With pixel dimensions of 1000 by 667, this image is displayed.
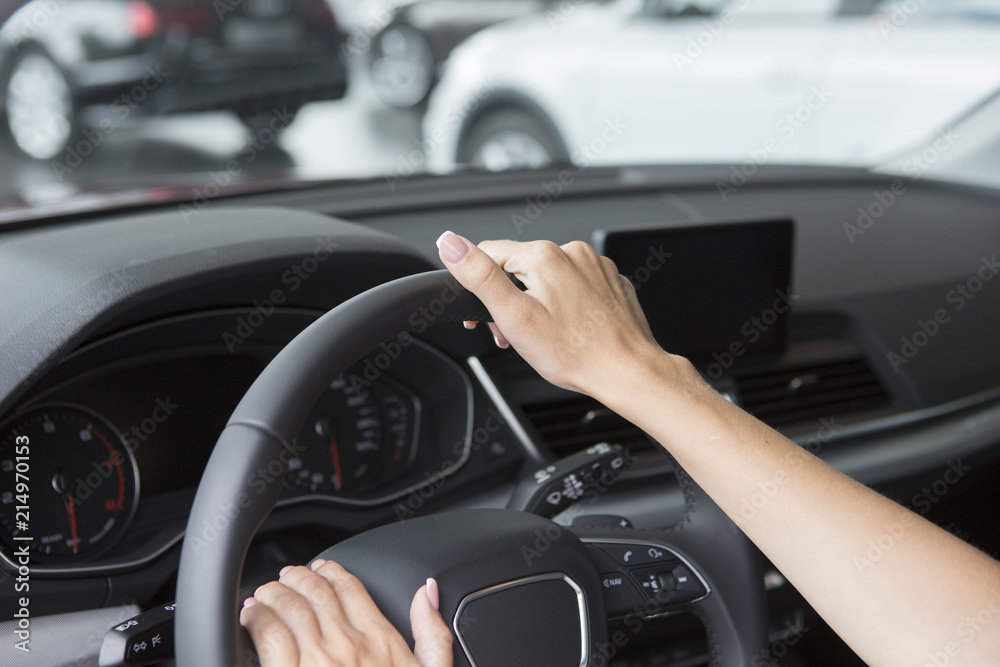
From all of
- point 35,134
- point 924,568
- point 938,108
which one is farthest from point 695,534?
point 35,134

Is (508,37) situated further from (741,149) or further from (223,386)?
(223,386)

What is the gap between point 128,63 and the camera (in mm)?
5949

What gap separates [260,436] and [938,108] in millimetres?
3207

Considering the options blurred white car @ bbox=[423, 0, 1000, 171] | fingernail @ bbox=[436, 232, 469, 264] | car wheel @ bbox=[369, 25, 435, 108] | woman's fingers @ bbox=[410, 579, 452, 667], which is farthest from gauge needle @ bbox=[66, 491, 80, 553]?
car wheel @ bbox=[369, 25, 435, 108]

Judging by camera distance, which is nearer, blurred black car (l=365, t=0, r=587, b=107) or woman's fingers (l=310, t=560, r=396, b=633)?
woman's fingers (l=310, t=560, r=396, b=633)

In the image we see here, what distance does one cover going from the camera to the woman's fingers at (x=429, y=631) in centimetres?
83

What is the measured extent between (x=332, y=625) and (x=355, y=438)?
72 centimetres

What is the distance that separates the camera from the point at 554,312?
867 mm

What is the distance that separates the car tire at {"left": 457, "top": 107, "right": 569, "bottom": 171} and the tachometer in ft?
9.34
